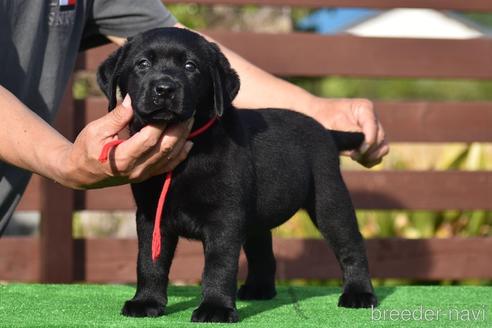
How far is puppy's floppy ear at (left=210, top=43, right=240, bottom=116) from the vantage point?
9.70ft

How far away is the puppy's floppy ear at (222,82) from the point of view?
116 inches

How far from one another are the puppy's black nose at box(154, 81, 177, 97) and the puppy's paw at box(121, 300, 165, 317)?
610 millimetres

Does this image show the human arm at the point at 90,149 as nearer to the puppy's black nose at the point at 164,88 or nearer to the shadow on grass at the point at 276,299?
the puppy's black nose at the point at 164,88

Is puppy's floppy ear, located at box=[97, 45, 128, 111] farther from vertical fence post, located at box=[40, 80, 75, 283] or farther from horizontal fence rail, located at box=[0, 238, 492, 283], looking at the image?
horizontal fence rail, located at box=[0, 238, 492, 283]

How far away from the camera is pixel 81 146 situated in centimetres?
263

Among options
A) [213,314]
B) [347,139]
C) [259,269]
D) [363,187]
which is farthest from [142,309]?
[363,187]

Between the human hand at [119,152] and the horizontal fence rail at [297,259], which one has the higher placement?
the human hand at [119,152]

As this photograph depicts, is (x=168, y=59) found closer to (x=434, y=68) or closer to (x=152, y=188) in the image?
(x=152, y=188)

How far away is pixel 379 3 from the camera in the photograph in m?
5.48

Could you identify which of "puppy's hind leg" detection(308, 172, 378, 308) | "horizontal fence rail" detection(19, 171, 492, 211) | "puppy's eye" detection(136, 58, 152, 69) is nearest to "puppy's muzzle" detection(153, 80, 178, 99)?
"puppy's eye" detection(136, 58, 152, 69)

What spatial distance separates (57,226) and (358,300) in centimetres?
236

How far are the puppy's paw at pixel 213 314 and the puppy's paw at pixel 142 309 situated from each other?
5.8 inches

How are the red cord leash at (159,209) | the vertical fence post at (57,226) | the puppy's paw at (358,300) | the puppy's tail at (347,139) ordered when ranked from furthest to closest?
the vertical fence post at (57,226) < the puppy's tail at (347,139) < the puppy's paw at (358,300) < the red cord leash at (159,209)

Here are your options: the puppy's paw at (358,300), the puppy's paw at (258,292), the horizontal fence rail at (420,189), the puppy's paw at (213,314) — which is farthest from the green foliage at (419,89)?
the puppy's paw at (213,314)
